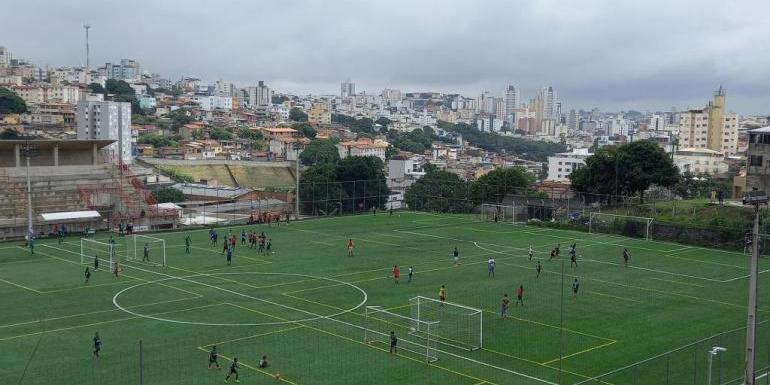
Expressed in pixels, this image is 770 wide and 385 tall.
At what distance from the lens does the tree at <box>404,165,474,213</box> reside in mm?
82688

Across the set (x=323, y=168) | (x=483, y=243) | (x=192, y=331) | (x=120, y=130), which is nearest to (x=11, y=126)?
(x=120, y=130)

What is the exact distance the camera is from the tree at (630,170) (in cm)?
7712

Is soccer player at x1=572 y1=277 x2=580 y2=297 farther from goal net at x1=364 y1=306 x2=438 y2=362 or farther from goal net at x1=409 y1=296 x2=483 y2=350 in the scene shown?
goal net at x1=364 y1=306 x2=438 y2=362

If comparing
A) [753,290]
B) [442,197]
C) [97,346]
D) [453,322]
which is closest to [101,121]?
[442,197]

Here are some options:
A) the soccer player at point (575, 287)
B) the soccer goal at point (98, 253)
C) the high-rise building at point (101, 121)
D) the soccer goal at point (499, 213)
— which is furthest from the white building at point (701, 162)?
the soccer goal at point (98, 253)

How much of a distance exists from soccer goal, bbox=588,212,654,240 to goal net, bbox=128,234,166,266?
3454cm

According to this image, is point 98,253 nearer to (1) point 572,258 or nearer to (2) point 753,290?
(1) point 572,258

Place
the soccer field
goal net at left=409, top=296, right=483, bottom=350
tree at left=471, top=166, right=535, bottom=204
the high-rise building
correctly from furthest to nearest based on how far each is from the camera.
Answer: the high-rise building < tree at left=471, top=166, right=535, bottom=204 < goal net at left=409, top=296, right=483, bottom=350 < the soccer field

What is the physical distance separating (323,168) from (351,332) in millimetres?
58266

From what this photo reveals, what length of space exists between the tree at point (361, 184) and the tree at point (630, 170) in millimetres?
20779

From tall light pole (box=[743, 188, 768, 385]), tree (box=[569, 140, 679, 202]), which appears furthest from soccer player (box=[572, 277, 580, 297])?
tree (box=[569, 140, 679, 202])

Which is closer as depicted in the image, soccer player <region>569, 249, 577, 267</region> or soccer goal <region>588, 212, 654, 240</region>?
soccer player <region>569, 249, 577, 267</region>

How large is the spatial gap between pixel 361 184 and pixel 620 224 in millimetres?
26642

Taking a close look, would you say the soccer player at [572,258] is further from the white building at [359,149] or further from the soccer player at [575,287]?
the white building at [359,149]
